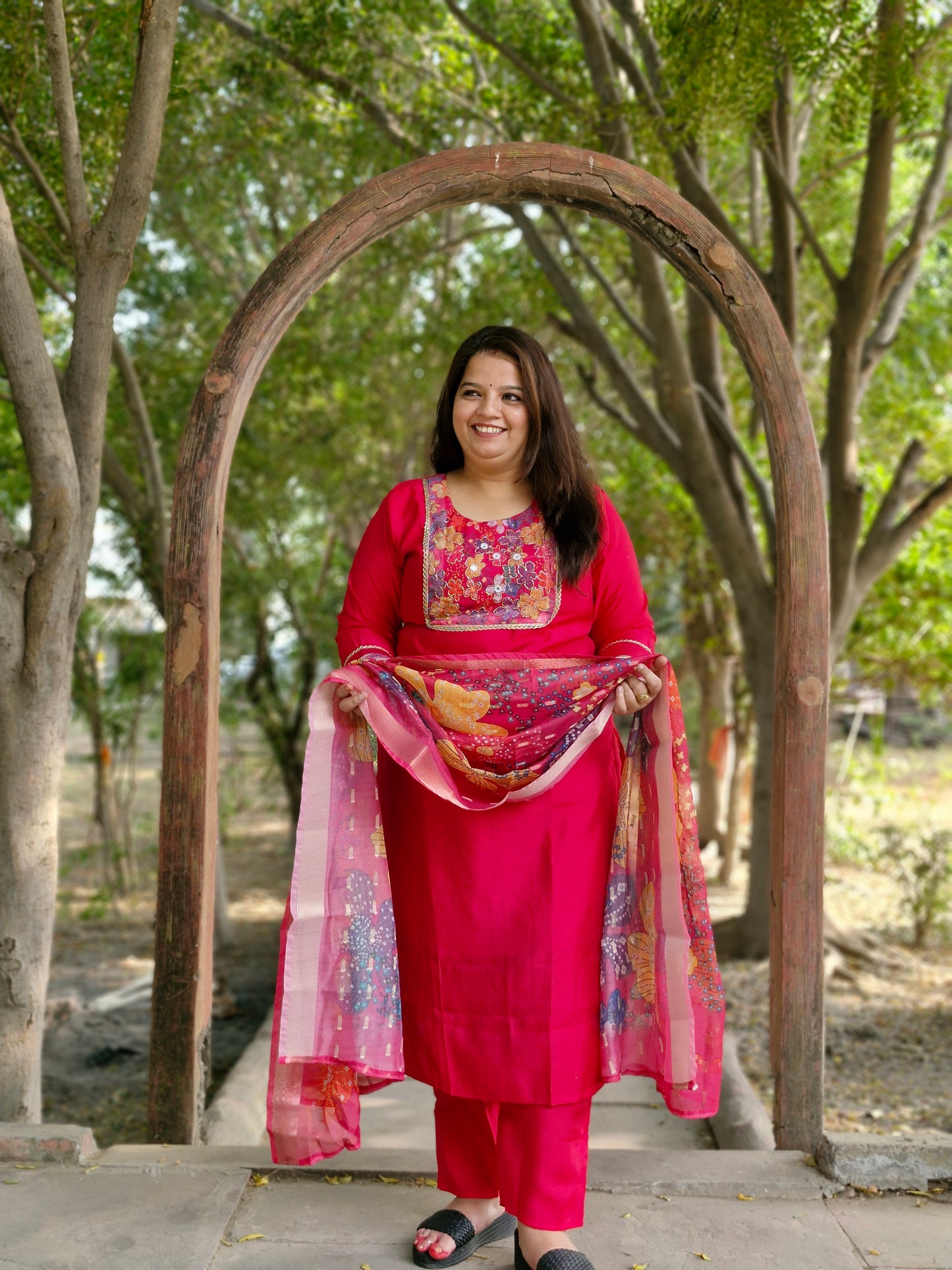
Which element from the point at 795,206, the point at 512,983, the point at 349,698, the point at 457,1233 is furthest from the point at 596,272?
the point at 457,1233

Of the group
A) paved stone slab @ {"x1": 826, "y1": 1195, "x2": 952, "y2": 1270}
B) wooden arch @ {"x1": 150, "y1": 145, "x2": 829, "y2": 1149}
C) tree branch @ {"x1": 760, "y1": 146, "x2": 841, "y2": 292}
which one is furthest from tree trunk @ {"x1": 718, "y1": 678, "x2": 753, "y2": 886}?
paved stone slab @ {"x1": 826, "y1": 1195, "x2": 952, "y2": 1270}

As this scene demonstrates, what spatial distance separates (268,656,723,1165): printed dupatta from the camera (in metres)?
2.49

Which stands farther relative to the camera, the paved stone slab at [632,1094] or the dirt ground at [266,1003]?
the dirt ground at [266,1003]

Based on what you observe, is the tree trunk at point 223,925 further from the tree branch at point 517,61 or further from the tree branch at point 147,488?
the tree branch at point 517,61

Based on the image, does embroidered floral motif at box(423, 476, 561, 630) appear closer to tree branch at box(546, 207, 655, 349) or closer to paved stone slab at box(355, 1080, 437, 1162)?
paved stone slab at box(355, 1080, 437, 1162)

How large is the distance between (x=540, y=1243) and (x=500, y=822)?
32.9 inches

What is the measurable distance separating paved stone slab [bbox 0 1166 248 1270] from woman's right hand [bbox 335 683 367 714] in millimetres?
1116

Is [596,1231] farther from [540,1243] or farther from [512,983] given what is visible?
[512,983]

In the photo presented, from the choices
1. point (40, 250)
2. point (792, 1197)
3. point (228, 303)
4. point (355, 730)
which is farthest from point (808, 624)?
point (228, 303)

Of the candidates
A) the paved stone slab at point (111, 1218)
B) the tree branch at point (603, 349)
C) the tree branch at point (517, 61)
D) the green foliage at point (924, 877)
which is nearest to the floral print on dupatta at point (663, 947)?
the paved stone slab at point (111, 1218)

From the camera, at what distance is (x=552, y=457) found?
2588mm

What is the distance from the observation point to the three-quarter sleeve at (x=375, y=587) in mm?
2605

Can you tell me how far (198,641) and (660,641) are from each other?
8.95 metres

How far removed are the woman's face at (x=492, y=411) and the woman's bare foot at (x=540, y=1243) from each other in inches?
63.0
